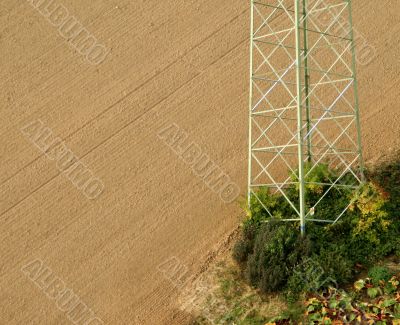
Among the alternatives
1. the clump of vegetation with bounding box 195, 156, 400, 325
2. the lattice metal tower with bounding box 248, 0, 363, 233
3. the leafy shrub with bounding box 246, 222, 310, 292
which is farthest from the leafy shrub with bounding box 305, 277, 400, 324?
the lattice metal tower with bounding box 248, 0, 363, 233

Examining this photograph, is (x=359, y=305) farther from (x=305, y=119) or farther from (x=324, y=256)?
(x=305, y=119)

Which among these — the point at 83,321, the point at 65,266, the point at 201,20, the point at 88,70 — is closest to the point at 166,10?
the point at 201,20

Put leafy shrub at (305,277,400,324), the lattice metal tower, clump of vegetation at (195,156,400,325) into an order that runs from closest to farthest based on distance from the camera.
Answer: leafy shrub at (305,277,400,324) < clump of vegetation at (195,156,400,325) < the lattice metal tower

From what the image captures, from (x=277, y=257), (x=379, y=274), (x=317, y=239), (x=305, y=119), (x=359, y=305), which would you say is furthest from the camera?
(x=305, y=119)

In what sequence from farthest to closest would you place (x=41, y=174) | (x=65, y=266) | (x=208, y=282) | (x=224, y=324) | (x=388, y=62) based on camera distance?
(x=388, y=62)
(x=41, y=174)
(x=65, y=266)
(x=208, y=282)
(x=224, y=324)

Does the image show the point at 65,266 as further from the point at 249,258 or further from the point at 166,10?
the point at 166,10

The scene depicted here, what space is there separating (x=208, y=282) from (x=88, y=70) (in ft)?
15.1

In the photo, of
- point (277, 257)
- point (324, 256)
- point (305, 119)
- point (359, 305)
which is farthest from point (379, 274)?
point (305, 119)

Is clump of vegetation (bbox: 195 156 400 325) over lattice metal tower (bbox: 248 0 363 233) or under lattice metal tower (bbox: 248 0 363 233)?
under

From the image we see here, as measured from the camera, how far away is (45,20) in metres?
12.0

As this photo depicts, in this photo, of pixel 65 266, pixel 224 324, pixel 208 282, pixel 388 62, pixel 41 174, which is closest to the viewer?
pixel 224 324

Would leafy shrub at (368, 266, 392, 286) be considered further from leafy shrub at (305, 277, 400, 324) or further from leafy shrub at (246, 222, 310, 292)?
leafy shrub at (246, 222, 310, 292)

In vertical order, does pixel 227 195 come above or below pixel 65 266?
below

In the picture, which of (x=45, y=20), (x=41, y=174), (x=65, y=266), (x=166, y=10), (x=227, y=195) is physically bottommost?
(x=227, y=195)
